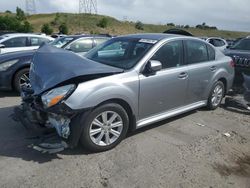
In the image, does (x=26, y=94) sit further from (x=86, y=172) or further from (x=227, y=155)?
(x=227, y=155)

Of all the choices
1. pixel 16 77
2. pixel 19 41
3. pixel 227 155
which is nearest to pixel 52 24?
pixel 19 41

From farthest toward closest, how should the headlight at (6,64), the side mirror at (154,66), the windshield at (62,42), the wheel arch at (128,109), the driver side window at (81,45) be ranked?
1. the windshield at (62,42)
2. the driver side window at (81,45)
3. the headlight at (6,64)
4. the side mirror at (154,66)
5. the wheel arch at (128,109)

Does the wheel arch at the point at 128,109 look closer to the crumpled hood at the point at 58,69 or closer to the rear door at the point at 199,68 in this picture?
the crumpled hood at the point at 58,69

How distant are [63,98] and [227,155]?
245 centimetres

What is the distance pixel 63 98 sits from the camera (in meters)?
3.47

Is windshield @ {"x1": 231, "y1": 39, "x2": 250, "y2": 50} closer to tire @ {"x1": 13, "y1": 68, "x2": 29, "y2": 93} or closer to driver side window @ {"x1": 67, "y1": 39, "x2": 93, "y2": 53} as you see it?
driver side window @ {"x1": 67, "y1": 39, "x2": 93, "y2": 53}

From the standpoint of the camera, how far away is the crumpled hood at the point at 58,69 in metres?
3.60

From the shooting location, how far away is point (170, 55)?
184 inches

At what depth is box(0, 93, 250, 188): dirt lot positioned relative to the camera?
3.26m

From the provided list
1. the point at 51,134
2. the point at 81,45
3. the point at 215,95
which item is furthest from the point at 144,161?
the point at 81,45

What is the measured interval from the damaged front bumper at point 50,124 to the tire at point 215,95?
3.29m

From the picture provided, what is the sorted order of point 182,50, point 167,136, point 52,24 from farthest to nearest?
point 52,24 < point 182,50 < point 167,136

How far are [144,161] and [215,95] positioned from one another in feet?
9.42

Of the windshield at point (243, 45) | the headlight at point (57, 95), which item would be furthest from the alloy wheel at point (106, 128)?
the windshield at point (243, 45)
